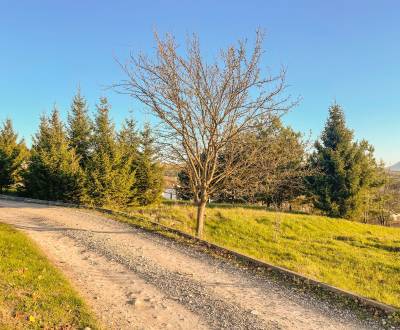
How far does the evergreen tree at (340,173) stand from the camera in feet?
96.3

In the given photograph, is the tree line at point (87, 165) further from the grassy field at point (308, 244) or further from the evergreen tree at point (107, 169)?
the grassy field at point (308, 244)

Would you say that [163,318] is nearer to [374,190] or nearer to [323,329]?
[323,329]

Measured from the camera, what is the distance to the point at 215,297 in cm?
642

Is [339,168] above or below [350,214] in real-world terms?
above

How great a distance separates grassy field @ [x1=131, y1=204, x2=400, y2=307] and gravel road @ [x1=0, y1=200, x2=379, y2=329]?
8.19 ft

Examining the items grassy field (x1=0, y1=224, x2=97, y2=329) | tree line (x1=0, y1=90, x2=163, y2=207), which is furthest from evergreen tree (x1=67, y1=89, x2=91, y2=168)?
grassy field (x1=0, y1=224, x2=97, y2=329)

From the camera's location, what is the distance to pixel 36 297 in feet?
18.6

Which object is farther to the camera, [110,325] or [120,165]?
[120,165]

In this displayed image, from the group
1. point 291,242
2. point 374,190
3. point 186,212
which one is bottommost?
point 291,242

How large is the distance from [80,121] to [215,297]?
72.1 ft

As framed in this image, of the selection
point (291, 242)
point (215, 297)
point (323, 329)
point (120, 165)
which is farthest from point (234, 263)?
point (120, 165)

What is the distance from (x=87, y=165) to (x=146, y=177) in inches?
211

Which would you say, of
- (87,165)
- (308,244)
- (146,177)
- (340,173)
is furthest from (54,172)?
(340,173)

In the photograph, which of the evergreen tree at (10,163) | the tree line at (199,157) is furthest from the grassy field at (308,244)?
the evergreen tree at (10,163)
